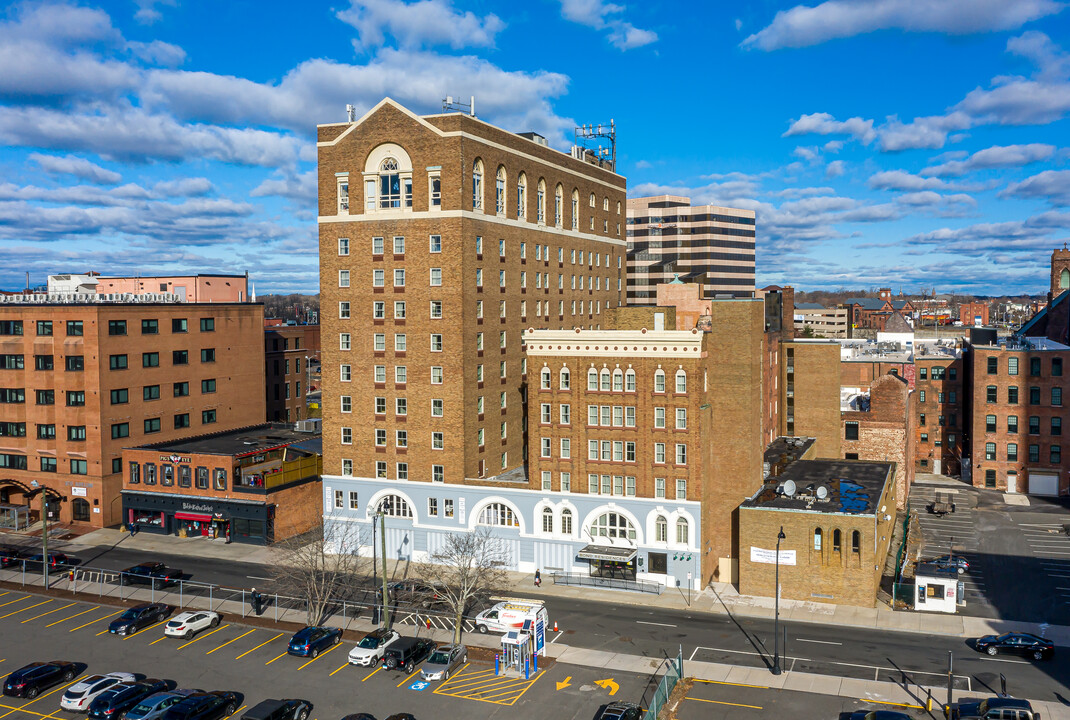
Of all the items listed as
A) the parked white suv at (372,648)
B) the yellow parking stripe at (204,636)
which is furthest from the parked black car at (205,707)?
the yellow parking stripe at (204,636)

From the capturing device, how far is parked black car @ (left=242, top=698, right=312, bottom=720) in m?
40.6

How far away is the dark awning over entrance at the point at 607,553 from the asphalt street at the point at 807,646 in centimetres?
358

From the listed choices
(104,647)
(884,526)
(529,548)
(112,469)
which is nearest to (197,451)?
(112,469)

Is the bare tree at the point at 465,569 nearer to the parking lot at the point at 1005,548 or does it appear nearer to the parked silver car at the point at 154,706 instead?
the parked silver car at the point at 154,706

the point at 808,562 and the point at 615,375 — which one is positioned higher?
the point at 615,375

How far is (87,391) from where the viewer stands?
277 ft

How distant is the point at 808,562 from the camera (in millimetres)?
61438

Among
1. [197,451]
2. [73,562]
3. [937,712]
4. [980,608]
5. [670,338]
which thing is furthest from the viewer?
[197,451]

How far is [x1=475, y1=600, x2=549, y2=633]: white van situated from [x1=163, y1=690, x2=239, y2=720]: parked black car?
16.9 meters

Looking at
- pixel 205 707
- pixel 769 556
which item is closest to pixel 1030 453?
pixel 769 556

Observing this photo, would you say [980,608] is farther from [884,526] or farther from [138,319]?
[138,319]

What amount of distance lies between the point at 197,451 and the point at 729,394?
5549 cm

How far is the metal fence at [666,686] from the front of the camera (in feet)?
136

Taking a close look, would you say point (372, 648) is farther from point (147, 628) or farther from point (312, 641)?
point (147, 628)
